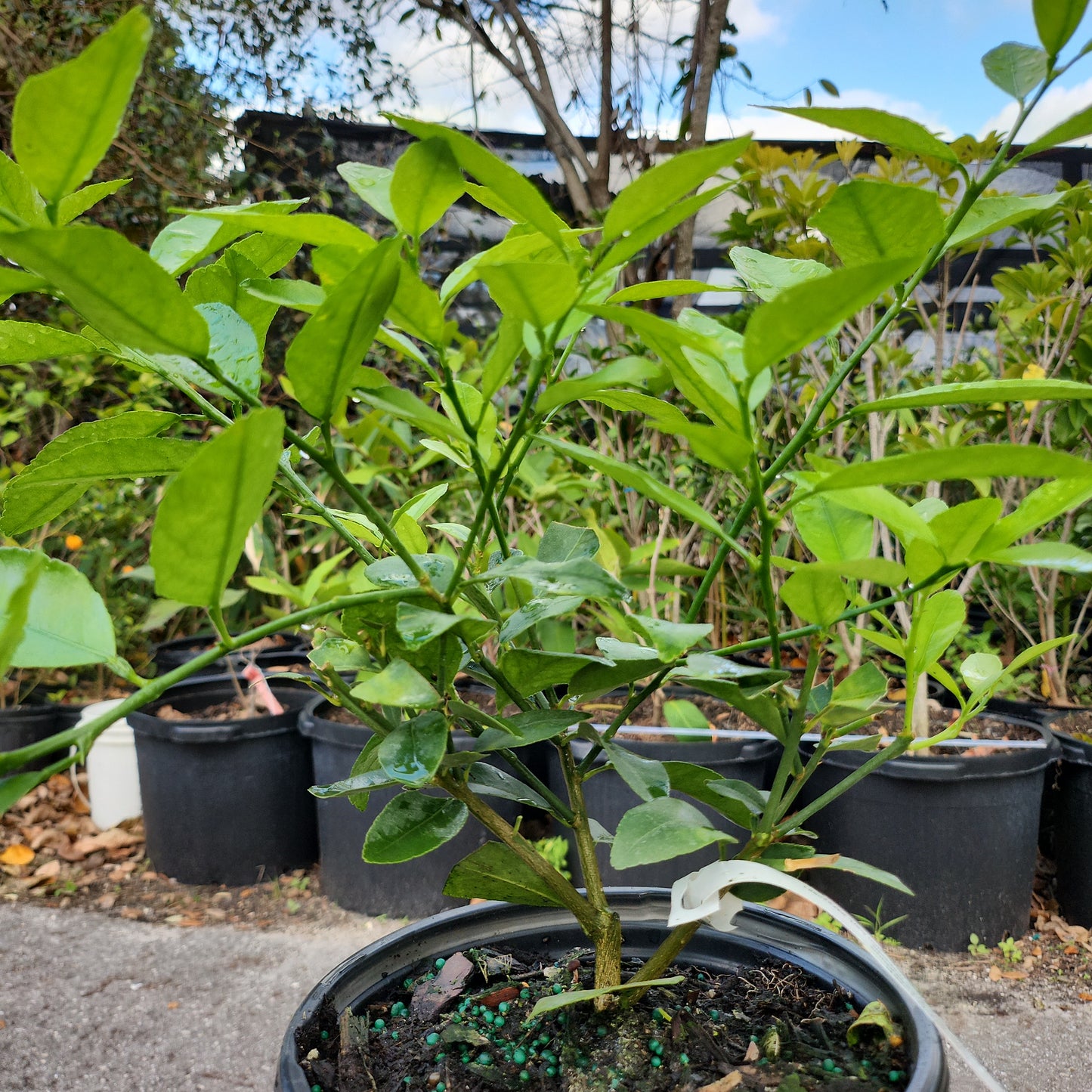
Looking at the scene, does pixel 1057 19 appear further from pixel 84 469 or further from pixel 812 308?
pixel 84 469

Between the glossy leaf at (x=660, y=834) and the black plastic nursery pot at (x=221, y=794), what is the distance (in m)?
1.81

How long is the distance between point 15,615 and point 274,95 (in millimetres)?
4934

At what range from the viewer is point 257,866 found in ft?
7.25

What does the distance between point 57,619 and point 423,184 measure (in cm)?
28

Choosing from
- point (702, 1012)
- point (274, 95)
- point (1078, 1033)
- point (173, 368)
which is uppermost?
point (274, 95)

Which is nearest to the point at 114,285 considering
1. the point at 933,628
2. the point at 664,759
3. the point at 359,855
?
the point at 933,628

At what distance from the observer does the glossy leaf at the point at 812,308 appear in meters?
0.35

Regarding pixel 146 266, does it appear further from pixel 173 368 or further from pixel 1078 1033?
pixel 1078 1033

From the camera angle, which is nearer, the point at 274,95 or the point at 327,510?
the point at 327,510

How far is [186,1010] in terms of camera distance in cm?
170

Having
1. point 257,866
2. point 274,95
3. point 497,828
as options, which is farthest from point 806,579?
point 274,95

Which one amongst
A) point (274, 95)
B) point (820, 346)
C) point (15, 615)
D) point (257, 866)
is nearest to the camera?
point (15, 615)

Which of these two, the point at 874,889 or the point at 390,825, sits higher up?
the point at 390,825

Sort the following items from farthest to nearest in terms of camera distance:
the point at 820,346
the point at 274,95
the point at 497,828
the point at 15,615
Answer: the point at 274,95 < the point at 820,346 < the point at 497,828 < the point at 15,615
